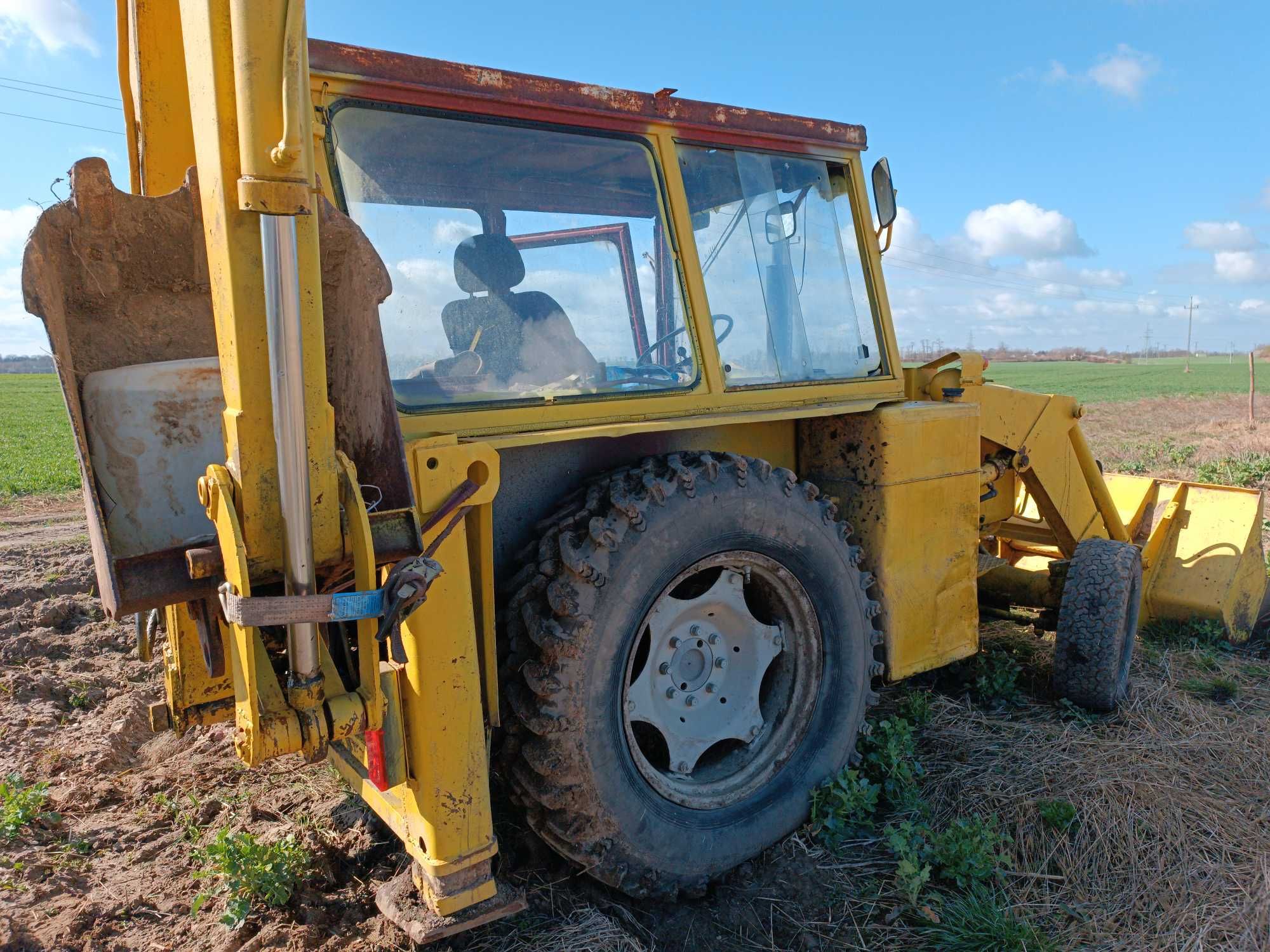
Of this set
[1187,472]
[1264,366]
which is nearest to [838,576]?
[1187,472]

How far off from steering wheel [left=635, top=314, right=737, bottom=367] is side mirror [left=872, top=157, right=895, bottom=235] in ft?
3.12

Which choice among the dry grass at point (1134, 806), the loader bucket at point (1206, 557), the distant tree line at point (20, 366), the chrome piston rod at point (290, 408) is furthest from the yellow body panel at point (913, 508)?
the distant tree line at point (20, 366)

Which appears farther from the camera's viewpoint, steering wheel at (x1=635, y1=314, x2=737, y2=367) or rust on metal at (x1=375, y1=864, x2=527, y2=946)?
steering wheel at (x1=635, y1=314, x2=737, y2=367)

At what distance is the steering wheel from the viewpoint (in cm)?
303

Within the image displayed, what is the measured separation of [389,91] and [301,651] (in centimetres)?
155

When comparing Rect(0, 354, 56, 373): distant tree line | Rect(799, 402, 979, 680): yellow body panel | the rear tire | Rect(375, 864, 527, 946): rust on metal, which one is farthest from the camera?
Rect(0, 354, 56, 373): distant tree line

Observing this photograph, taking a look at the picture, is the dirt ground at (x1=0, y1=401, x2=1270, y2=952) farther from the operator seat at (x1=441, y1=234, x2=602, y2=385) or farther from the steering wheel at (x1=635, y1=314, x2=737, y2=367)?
the steering wheel at (x1=635, y1=314, x2=737, y2=367)

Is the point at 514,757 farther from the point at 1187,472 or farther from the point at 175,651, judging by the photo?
the point at 1187,472

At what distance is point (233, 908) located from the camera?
2604 millimetres

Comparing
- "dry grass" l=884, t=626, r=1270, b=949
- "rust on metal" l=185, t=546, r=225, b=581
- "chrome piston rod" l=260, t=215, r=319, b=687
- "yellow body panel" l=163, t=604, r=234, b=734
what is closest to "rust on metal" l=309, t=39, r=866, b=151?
"chrome piston rod" l=260, t=215, r=319, b=687

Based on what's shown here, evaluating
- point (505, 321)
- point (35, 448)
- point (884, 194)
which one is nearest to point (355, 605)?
point (505, 321)

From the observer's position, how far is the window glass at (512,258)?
2.54m

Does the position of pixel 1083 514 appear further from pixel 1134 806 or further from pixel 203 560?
pixel 203 560

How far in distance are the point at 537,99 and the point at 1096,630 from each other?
10.8 feet
